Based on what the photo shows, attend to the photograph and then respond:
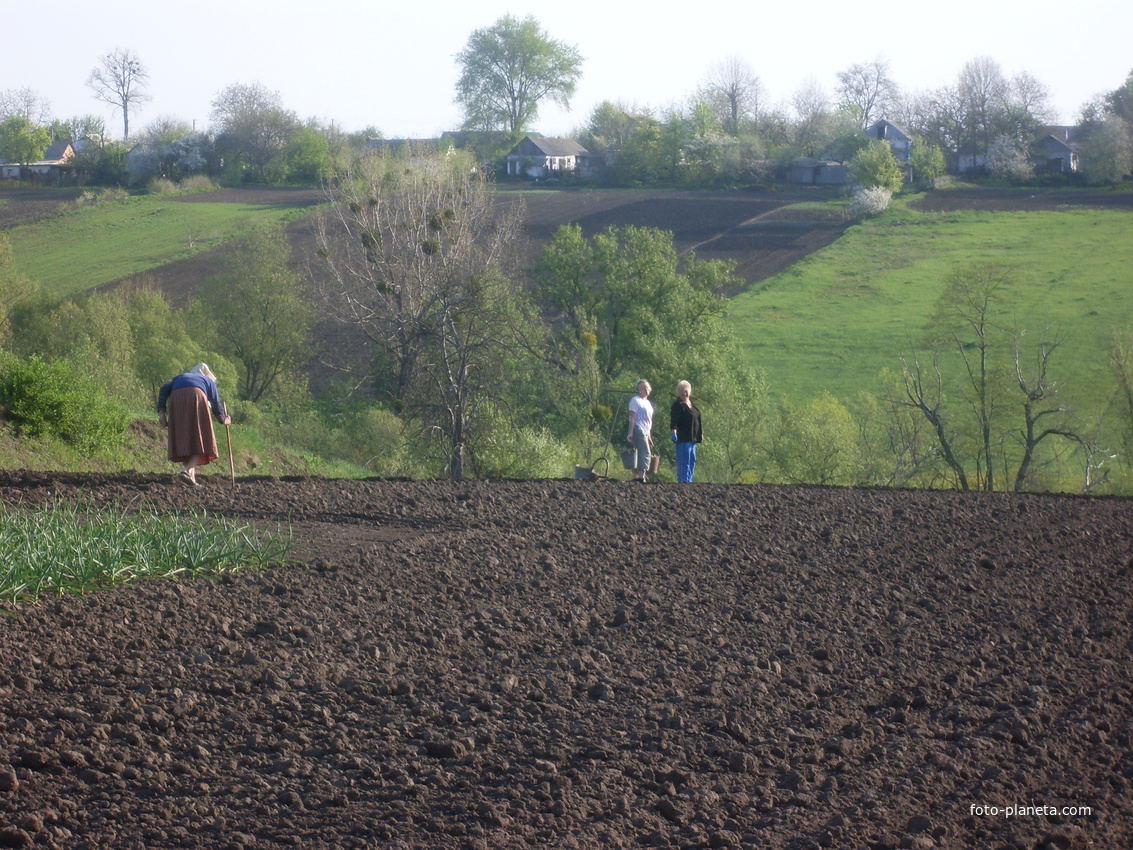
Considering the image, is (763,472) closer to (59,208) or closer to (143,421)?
(143,421)

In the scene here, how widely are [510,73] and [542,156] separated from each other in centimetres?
1528

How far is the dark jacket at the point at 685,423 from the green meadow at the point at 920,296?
23.0 meters

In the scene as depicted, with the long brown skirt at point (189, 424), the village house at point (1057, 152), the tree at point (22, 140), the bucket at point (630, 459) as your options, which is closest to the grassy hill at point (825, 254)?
the village house at point (1057, 152)

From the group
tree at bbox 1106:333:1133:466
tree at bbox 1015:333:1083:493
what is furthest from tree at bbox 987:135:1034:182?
tree at bbox 1015:333:1083:493

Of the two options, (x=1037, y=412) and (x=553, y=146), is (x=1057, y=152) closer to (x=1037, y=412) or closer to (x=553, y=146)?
(x=553, y=146)

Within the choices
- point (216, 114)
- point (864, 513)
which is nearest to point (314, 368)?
point (864, 513)

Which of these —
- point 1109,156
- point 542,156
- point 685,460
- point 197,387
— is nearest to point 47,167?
point 542,156

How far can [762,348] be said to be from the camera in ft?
137

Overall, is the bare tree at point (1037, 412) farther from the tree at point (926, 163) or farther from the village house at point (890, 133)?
the village house at point (890, 133)

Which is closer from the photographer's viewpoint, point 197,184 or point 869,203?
point 869,203

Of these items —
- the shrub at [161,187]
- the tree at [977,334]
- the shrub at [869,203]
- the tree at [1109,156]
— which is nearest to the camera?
the tree at [977,334]

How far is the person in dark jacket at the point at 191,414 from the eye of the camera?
37.8ft

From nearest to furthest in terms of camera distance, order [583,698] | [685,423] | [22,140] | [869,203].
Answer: [583,698], [685,423], [869,203], [22,140]

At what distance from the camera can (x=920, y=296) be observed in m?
45.6
